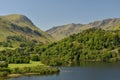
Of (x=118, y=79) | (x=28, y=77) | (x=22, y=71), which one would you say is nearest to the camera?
(x=118, y=79)

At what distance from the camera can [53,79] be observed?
172375 mm

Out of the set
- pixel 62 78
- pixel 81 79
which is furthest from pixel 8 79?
pixel 81 79

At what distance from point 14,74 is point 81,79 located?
45.4 m

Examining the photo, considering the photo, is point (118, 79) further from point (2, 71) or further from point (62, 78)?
point (2, 71)

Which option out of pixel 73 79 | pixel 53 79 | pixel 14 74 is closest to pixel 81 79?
pixel 73 79

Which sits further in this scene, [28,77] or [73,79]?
[28,77]

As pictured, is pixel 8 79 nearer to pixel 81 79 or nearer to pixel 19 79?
pixel 19 79

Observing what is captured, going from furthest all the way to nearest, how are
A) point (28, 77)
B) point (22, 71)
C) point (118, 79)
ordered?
point (22, 71)
point (28, 77)
point (118, 79)

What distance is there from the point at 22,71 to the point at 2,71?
1391 centimetres

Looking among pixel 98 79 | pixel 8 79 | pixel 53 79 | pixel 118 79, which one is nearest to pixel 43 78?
pixel 53 79

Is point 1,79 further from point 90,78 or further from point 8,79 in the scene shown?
point 90,78

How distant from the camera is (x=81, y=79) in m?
174

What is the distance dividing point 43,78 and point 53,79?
29.3ft

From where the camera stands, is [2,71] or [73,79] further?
[2,71]
